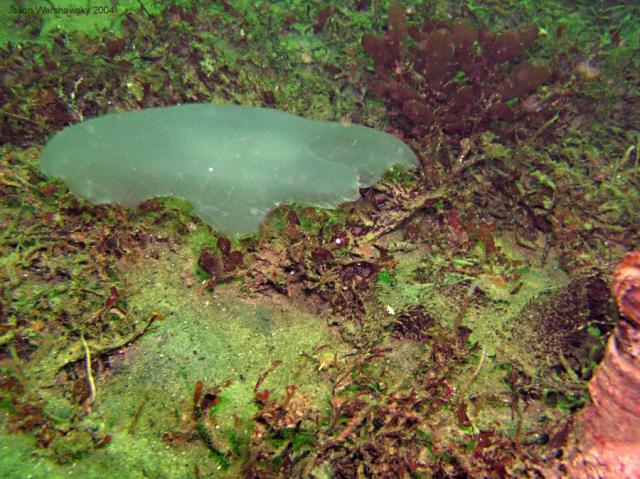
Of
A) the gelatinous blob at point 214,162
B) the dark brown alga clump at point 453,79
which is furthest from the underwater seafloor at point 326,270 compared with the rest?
the gelatinous blob at point 214,162

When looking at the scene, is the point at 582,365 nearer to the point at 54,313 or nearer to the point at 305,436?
the point at 305,436

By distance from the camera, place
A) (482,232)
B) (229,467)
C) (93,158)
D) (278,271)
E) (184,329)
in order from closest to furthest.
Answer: (229,467) → (184,329) → (278,271) → (93,158) → (482,232)

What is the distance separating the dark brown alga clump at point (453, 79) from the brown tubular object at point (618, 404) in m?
3.41

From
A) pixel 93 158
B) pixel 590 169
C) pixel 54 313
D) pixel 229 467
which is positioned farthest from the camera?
pixel 590 169

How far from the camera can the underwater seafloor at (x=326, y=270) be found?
2.61m

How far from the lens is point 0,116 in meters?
4.45

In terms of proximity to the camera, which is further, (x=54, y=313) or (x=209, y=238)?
(x=209, y=238)

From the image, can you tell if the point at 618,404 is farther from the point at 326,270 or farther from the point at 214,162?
the point at 214,162

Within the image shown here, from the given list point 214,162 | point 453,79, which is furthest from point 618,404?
point 453,79

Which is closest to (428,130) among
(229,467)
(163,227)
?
(163,227)

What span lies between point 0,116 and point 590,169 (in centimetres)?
721

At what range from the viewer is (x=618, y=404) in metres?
2.02

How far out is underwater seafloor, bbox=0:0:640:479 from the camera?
261 cm

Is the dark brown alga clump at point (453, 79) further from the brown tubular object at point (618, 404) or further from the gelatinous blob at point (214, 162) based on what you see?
the brown tubular object at point (618, 404)
